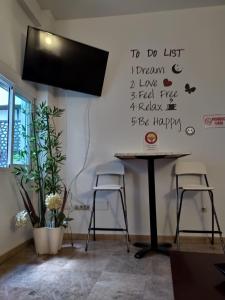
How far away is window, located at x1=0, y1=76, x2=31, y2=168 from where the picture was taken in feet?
8.95

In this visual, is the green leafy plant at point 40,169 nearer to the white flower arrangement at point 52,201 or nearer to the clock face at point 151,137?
the white flower arrangement at point 52,201

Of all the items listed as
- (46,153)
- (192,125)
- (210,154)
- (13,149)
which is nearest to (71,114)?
(46,153)

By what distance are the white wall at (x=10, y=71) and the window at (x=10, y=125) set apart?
10cm

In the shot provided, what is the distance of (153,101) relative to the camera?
3.39 m

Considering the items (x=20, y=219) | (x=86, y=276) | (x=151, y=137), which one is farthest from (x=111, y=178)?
(x=86, y=276)

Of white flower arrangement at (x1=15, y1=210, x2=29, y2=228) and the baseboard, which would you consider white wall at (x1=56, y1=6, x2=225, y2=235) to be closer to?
the baseboard

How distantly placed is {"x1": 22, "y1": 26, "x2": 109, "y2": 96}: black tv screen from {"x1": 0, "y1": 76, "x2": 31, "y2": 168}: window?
28 cm

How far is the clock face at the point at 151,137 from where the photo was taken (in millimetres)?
3342

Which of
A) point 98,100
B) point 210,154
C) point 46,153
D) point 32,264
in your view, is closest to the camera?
point 32,264

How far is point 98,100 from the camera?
348 centimetres

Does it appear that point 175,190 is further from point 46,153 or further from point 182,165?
point 46,153

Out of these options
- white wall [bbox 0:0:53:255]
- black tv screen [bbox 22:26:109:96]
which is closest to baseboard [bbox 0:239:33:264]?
white wall [bbox 0:0:53:255]

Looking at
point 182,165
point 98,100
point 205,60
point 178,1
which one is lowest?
point 182,165

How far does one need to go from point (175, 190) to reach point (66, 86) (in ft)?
5.77
